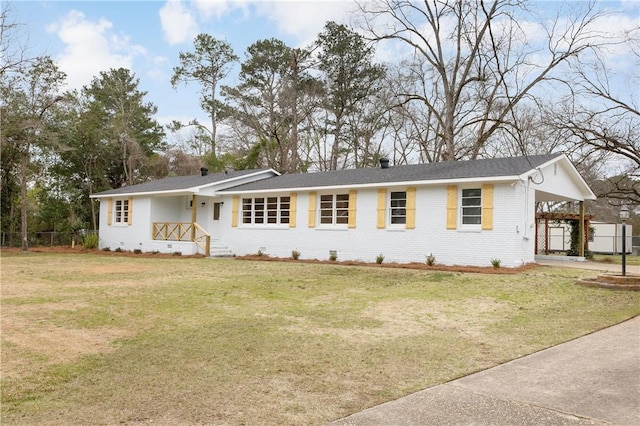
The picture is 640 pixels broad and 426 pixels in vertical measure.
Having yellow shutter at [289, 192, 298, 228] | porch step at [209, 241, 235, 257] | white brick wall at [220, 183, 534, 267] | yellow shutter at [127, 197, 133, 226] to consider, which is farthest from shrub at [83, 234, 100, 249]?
yellow shutter at [289, 192, 298, 228]

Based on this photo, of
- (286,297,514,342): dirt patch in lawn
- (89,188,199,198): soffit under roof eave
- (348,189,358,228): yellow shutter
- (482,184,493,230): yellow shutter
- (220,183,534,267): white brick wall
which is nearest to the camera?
(286,297,514,342): dirt patch in lawn

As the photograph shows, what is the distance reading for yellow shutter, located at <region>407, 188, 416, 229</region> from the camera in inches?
659

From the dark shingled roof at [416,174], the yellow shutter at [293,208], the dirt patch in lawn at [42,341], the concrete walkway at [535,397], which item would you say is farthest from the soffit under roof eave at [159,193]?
the concrete walkway at [535,397]

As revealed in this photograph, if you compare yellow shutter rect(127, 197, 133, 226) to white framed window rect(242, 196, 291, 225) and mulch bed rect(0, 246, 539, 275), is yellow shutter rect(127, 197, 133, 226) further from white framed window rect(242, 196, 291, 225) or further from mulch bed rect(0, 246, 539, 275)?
white framed window rect(242, 196, 291, 225)

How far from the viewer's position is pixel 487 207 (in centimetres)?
1513

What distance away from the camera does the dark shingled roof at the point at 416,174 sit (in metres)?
15.5

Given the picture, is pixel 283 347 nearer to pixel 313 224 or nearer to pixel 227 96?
pixel 313 224

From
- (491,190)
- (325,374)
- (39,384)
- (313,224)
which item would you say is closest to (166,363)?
(39,384)

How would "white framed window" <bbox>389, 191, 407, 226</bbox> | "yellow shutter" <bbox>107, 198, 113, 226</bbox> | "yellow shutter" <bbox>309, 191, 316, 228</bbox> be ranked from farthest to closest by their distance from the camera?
"yellow shutter" <bbox>107, 198, 113, 226</bbox>
"yellow shutter" <bbox>309, 191, 316, 228</bbox>
"white framed window" <bbox>389, 191, 407, 226</bbox>

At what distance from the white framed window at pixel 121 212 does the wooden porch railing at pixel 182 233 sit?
2979 mm

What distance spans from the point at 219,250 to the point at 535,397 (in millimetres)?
18883

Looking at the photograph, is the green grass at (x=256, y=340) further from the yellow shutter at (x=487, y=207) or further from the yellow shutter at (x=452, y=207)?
the yellow shutter at (x=452, y=207)

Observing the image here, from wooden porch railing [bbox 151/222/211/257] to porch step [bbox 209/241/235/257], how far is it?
0.25m

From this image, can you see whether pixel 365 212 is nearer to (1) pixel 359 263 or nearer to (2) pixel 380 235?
(2) pixel 380 235
